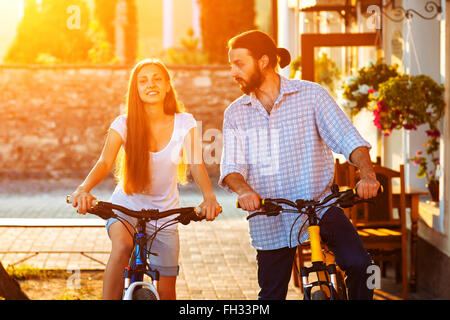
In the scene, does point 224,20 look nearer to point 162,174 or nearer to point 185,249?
point 185,249

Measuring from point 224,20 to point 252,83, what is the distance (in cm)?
2152

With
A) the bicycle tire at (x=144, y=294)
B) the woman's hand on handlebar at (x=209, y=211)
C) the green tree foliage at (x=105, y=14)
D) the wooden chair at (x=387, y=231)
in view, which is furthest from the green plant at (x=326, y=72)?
the green tree foliage at (x=105, y=14)

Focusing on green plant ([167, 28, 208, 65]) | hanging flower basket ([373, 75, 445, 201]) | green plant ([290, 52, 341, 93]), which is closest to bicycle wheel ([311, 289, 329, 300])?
hanging flower basket ([373, 75, 445, 201])

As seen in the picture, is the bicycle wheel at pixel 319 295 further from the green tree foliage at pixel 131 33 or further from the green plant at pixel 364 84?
the green tree foliage at pixel 131 33

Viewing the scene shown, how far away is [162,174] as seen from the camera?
403 centimetres

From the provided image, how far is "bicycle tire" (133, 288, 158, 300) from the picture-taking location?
3.22 m

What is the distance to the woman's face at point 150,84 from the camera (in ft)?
13.1

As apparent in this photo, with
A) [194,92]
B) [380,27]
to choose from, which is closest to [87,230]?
[380,27]

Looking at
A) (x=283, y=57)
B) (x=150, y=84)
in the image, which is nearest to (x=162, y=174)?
(x=150, y=84)

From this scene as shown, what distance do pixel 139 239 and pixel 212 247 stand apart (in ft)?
19.5

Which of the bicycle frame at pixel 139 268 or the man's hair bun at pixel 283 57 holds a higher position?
the man's hair bun at pixel 283 57

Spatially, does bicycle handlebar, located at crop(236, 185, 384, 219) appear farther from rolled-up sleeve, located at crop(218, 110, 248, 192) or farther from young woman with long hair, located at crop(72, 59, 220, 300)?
young woman with long hair, located at crop(72, 59, 220, 300)

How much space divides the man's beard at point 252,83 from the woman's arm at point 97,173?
0.65 metres
